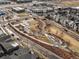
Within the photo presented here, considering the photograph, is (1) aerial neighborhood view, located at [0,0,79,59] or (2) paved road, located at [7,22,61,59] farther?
(2) paved road, located at [7,22,61,59]

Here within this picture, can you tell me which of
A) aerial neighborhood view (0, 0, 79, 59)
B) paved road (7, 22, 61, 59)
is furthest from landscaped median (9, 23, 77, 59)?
paved road (7, 22, 61, 59)

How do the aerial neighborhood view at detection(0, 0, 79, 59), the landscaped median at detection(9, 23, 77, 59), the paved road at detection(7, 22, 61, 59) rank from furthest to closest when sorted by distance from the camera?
the landscaped median at detection(9, 23, 77, 59) < the paved road at detection(7, 22, 61, 59) < the aerial neighborhood view at detection(0, 0, 79, 59)

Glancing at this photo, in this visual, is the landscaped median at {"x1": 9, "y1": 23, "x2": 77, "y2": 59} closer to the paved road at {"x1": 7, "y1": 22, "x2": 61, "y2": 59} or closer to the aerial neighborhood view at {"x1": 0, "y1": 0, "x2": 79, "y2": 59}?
the aerial neighborhood view at {"x1": 0, "y1": 0, "x2": 79, "y2": 59}

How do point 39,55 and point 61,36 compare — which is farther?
point 61,36

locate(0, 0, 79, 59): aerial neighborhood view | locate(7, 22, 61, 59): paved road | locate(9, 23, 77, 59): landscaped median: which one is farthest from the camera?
locate(9, 23, 77, 59): landscaped median

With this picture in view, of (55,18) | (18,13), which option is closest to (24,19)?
(18,13)

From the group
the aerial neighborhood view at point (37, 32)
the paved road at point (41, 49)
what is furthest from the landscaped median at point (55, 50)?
the paved road at point (41, 49)

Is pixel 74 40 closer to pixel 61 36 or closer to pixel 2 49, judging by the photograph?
pixel 61 36

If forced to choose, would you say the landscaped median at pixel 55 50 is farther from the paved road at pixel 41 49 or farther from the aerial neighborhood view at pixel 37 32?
the paved road at pixel 41 49
